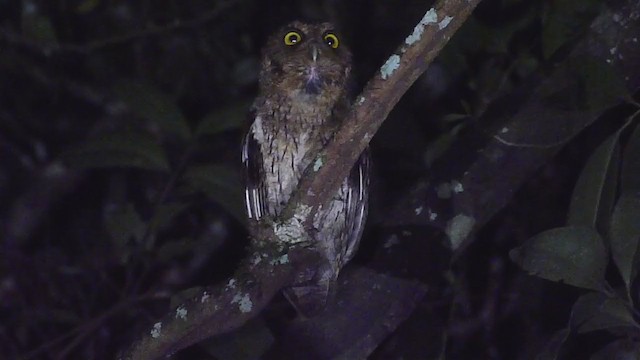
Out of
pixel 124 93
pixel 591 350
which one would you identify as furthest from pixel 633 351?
pixel 124 93

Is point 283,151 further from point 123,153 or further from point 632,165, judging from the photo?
point 632,165

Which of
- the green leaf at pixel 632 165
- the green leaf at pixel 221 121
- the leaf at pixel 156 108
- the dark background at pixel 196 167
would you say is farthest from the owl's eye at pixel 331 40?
the green leaf at pixel 632 165

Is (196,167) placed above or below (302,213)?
above

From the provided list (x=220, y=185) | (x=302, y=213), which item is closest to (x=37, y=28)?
(x=220, y=185)

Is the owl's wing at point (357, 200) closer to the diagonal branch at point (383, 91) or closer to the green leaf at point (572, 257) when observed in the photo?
the diagonal branch at point (383, 91)

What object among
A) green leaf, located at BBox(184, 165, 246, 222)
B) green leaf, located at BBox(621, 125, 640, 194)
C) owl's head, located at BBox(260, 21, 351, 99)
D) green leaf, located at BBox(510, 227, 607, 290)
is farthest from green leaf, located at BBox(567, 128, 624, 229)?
owl's head, located at BBox(260, 21, 351, 99)

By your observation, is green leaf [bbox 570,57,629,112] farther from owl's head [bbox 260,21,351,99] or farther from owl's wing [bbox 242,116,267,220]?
owl's wing [bbox 242,116,267,220]

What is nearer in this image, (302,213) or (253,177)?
(302,213)
